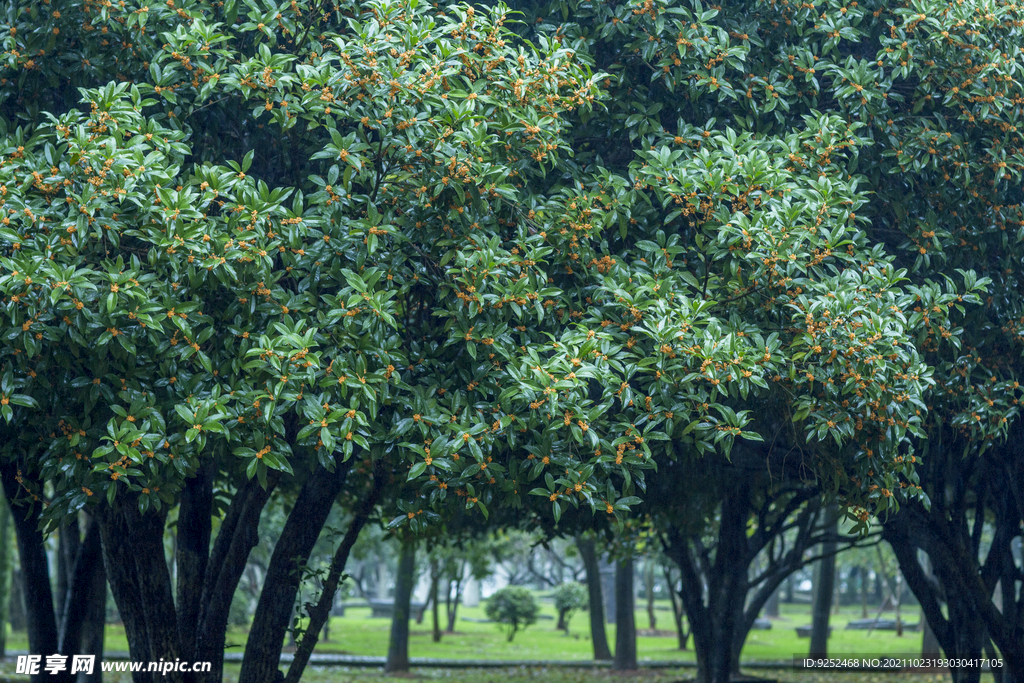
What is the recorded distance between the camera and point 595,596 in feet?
71.3

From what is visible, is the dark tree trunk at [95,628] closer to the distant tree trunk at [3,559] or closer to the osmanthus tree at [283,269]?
the osmanthus tree at [283,269]

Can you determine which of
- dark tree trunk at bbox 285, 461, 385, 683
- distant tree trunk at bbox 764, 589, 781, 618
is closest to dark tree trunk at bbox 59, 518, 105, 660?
dark tree trunk at bbox 285, 461, 385, 683

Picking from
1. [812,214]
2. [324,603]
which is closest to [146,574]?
[324,603]

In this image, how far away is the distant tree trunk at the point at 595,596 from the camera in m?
20.3

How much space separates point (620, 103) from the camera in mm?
7852

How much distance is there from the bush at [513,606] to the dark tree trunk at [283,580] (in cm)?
Result: 2147

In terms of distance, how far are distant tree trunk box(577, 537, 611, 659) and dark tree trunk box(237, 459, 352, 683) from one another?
11249 mm

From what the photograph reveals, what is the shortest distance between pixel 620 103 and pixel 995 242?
11.8 ft

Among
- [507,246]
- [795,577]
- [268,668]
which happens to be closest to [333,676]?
[268,668]

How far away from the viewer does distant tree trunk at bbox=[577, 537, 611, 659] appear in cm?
2031

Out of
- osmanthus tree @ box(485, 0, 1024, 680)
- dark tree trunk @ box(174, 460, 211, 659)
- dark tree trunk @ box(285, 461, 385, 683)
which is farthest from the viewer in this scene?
dark tree trunk @ box(285, 461, 385, 683)

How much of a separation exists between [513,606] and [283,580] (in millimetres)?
22228

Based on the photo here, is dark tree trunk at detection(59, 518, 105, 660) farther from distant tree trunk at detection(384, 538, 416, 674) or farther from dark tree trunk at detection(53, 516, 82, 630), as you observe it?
distant tree trunk at detection(384, 538, 416, 674)

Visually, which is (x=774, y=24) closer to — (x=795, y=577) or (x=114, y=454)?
(x=114, y=454)
